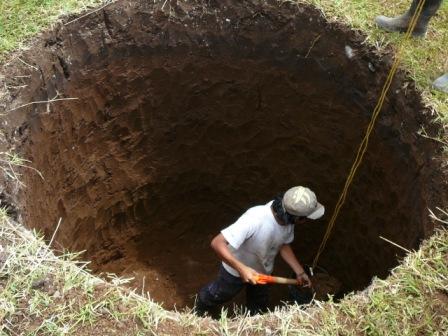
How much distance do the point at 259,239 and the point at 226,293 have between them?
1.95 feet

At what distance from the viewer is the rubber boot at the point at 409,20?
13.7 feet

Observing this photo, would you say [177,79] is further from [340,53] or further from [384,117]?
[384,117]

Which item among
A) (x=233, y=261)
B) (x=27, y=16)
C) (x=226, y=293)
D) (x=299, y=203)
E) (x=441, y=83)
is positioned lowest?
(x=226, y=293)

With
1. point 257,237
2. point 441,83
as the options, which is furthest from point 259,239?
point 441,83

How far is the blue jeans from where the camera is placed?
397 centimetres

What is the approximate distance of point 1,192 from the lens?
326 centimetres

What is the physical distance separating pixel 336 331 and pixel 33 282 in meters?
1.53

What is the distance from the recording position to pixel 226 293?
404 cm

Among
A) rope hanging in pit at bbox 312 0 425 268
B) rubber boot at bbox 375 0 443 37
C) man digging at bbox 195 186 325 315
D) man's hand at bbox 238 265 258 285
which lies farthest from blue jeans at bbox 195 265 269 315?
rubber boot at bbox 375 0 443 37

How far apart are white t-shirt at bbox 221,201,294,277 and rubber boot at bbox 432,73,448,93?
1443 mm

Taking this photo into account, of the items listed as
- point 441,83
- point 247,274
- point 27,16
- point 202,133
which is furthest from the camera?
point 202,133

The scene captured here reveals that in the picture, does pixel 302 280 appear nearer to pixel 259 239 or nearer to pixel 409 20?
pixel 259 239

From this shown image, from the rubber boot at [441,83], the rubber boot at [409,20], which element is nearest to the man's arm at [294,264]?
the rubber boot at [441,83]

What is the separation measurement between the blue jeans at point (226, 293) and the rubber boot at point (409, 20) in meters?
2.26
